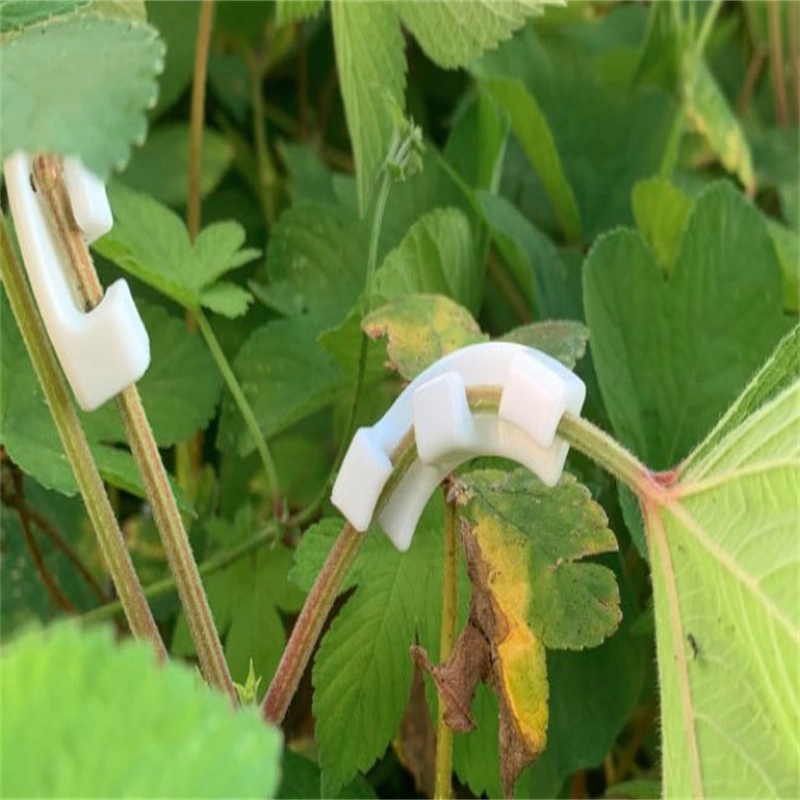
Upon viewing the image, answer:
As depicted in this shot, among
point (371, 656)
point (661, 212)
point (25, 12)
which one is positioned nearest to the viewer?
point (25, 12)

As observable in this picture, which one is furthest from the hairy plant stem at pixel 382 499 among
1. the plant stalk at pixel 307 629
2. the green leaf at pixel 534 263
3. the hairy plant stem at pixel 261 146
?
the hairy plant stem at pixel 261 146

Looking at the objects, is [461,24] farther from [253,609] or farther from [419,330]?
[253,609]

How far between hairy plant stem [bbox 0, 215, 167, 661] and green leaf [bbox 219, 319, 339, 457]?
0.70 ft

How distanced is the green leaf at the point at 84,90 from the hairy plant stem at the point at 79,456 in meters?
0.06

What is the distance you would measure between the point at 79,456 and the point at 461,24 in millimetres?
258

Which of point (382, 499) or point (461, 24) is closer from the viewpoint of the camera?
point (382, 499)

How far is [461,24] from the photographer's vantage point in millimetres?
521

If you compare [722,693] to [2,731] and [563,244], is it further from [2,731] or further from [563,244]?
[563,244]

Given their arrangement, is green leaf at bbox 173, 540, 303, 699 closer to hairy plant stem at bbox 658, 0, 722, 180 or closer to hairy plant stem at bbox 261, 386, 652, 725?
hairy plant stem at bbox 261, 386, 652, 725

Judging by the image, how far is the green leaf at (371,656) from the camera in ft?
1.51

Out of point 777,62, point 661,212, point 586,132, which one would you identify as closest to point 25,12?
point 661,212

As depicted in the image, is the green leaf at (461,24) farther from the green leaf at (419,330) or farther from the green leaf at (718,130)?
the green leaf at (718,130)

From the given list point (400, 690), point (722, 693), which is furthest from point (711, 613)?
point (400, 690)

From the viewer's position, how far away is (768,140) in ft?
2.89
